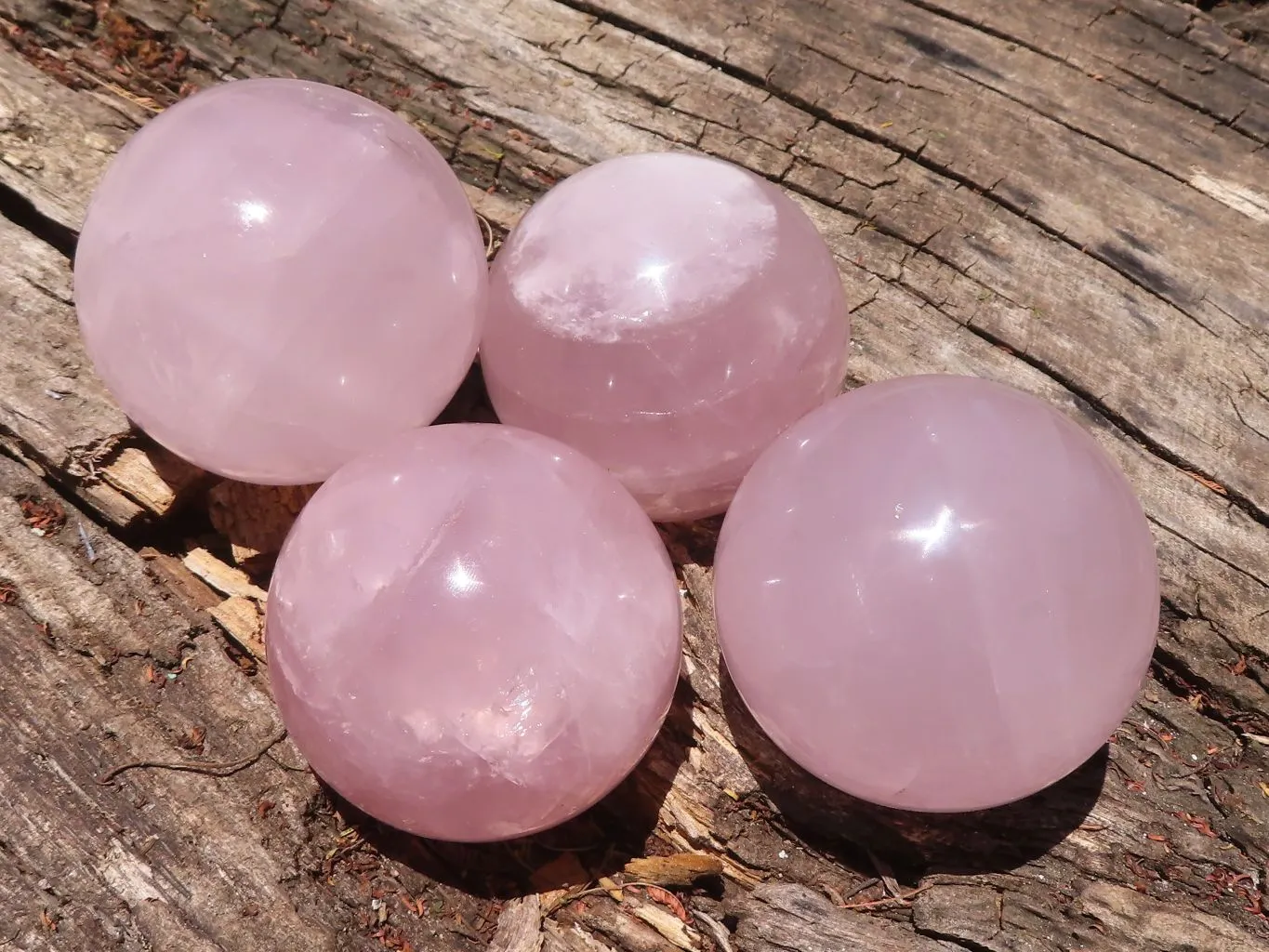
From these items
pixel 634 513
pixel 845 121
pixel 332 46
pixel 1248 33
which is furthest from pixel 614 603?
pixel 1248 33

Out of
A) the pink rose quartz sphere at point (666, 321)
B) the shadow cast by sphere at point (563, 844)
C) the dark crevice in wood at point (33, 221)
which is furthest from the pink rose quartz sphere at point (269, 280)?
the shadow cast by sphere at point (563, 844)

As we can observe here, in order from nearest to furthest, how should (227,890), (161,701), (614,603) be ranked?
(614,603)
(227,890)
(161,701)

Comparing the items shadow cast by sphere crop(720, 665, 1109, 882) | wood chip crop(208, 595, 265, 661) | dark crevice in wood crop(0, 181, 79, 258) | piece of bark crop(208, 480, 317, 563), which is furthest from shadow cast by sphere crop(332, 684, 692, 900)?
dark crevice in wood crop(0, 181, 79, 258)

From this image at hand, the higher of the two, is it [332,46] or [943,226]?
[943,226]

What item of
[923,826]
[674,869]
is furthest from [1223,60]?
[674,869]

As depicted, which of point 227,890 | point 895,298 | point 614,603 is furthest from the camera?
point 895,298

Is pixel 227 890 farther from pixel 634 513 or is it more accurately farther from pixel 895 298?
pixel 895 298
